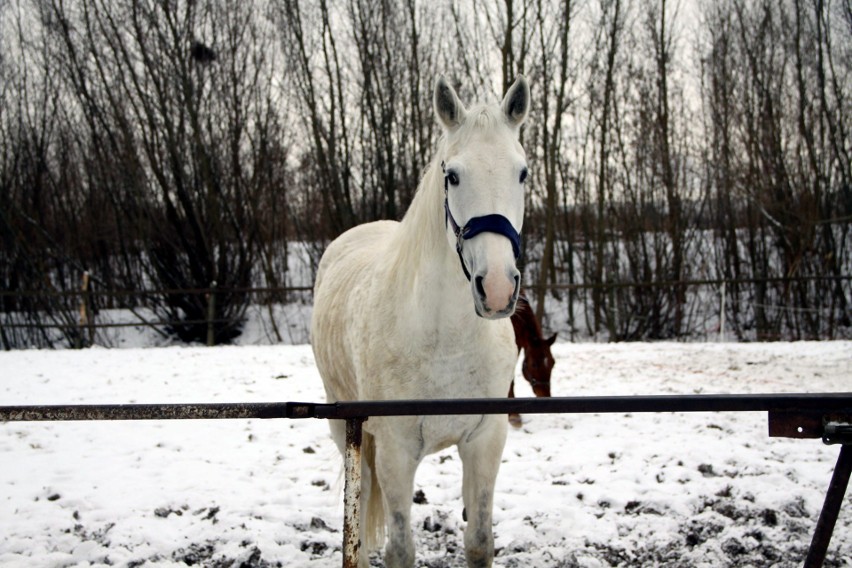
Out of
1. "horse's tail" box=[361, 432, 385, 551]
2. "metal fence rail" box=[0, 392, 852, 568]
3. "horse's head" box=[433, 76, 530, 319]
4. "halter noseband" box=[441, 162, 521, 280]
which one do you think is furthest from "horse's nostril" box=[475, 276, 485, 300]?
"horse's tail" box=[361, 432, 385, 551]

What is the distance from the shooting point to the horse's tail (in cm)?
264

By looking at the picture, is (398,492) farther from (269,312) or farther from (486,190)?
(269,312)

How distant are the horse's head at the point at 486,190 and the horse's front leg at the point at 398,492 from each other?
0.80 metres

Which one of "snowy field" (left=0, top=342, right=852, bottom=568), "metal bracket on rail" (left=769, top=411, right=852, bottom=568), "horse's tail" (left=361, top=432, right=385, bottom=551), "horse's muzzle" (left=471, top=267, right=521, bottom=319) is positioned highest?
"horse's muzzle" (left=471, top=267, right=521, bottom=319)

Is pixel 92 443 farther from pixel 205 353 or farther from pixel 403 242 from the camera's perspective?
pixel 205 353

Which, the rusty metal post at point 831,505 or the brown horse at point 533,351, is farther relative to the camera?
the brown horse at point 533,351

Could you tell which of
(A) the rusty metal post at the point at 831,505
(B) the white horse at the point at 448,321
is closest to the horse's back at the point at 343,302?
(B) the white horse at the point at 448,321

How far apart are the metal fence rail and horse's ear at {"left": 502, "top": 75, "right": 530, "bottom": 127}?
3.53 feet

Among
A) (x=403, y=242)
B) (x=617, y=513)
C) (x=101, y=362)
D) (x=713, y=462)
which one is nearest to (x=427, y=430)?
(x=403, y=242)

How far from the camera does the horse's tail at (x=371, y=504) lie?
8.67 ft

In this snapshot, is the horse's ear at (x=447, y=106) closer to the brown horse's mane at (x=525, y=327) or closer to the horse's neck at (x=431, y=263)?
the horse's neck at (x=431, y=263)

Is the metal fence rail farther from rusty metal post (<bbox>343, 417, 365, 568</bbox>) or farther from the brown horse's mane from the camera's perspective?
the brown horse's mane

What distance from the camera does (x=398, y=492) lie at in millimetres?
2096

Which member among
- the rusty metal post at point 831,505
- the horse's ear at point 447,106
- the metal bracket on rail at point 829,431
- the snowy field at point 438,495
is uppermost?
the horse's ear at point 447,106
